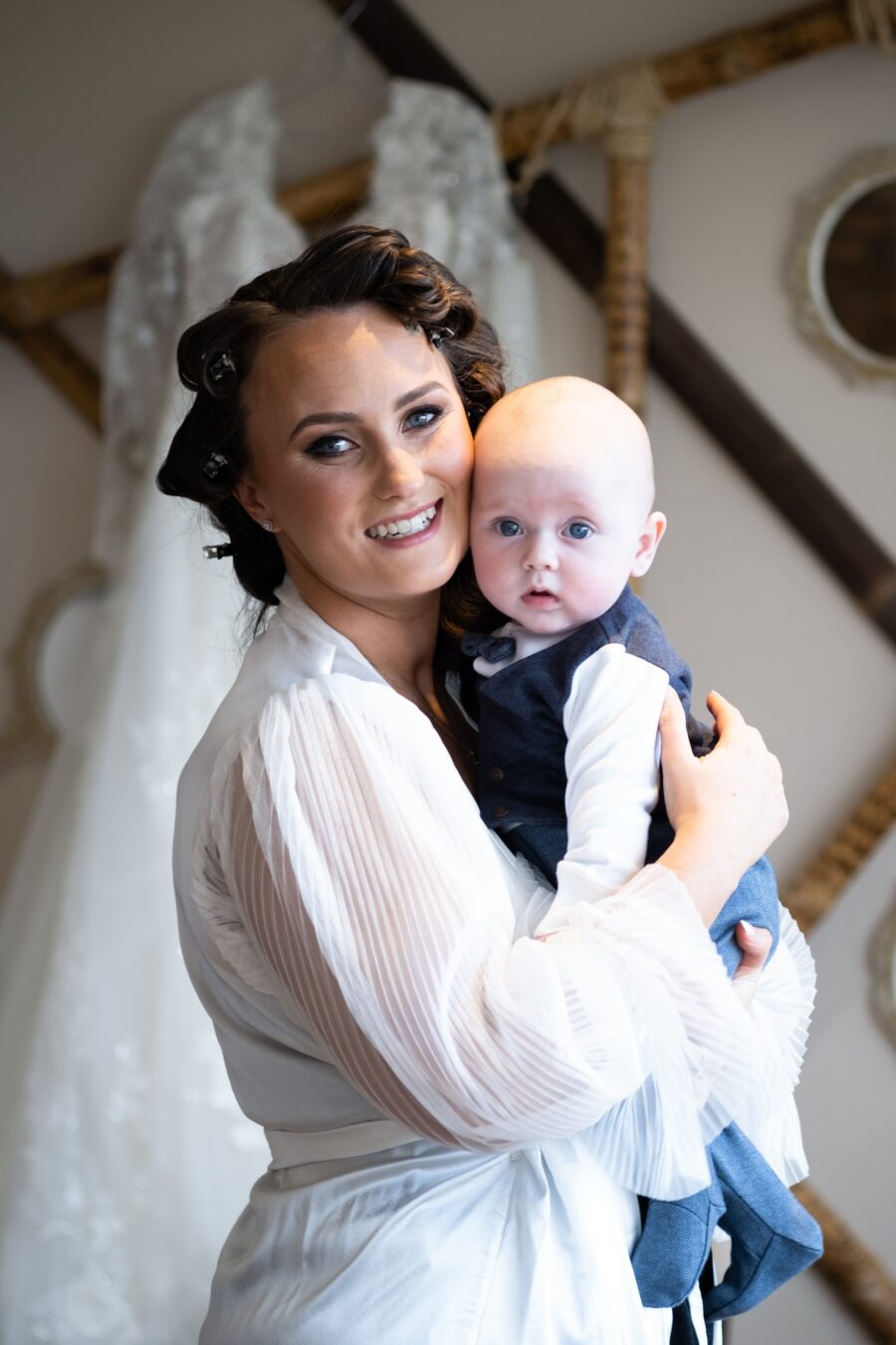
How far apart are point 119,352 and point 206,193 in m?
0.38

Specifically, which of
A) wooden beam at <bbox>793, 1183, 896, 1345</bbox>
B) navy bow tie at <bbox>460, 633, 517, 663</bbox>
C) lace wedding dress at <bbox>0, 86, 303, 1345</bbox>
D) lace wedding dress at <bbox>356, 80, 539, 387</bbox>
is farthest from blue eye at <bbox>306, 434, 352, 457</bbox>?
wooden beam at <bbox>793, 1183, 896, 1345</bbox>

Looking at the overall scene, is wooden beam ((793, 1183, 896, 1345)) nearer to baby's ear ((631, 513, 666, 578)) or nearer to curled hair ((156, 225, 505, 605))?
baby's ear ((631, 513, 666, 578))

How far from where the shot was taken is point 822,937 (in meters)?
2.92

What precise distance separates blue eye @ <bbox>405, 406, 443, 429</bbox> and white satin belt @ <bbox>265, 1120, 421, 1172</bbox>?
2.12 ft

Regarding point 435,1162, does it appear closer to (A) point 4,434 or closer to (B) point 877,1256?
(B) point 877,1256

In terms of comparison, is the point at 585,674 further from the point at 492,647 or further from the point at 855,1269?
the point at 855,1269

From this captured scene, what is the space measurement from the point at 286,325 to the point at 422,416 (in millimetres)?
156

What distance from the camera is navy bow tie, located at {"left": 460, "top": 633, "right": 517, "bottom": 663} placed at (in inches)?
56.4

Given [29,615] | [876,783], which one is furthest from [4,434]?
[876,783]

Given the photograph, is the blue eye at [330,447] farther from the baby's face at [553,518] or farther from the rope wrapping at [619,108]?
the rope wrapping at [619,108]

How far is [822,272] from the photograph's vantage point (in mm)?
2855

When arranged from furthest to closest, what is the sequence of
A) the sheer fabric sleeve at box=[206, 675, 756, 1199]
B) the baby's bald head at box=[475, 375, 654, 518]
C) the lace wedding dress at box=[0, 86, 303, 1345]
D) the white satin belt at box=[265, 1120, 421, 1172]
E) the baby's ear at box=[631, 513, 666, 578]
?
the lace wedding dress at box=[0, 86, 303, 1345], the baby's ear at box=[631, 513, 666, 578], the baby's bald head at box=[475, 375, 654, 518], the white satin belt at box=[265, 1120, 421, 1172], the sheer fabric sleeve at box=[206, 675, 756, 1199]

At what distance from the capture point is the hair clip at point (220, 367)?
138 centimetres

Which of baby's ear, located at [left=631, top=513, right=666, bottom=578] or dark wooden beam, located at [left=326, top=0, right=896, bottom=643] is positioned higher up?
dark wooden beam, located at [left=326, top=0, right=896, bottom=643]
